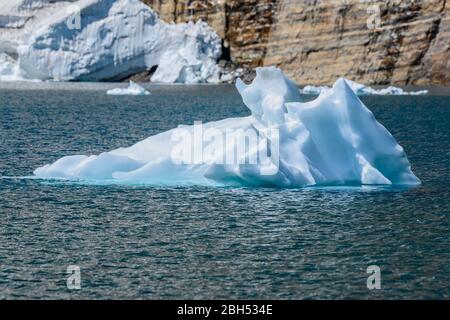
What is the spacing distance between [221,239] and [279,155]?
6.93 meters

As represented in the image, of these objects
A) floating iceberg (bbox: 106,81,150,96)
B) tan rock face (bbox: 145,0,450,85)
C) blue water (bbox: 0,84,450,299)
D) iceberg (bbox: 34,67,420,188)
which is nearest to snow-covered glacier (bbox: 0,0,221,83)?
tan rock face (bbox: 145,0,450,85)

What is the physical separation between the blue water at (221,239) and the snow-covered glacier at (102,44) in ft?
245

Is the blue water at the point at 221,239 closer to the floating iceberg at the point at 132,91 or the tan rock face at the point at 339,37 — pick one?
the floating iceberg at the point at 132,91

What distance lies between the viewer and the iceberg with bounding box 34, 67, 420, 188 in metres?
30.1

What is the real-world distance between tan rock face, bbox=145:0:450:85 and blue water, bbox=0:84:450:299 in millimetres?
75225

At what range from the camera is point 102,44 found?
113 metres

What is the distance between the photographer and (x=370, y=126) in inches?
1212

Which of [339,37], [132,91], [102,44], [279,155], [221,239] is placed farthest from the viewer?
[339,37]

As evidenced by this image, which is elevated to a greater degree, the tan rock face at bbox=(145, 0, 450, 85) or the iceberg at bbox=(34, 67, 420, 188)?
the tan rock face at bbox=(145, 0, 450, 85)

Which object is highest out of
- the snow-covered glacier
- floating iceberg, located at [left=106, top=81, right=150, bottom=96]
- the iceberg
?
the snow-covered glacier

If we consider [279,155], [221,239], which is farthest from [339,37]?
[221,239]

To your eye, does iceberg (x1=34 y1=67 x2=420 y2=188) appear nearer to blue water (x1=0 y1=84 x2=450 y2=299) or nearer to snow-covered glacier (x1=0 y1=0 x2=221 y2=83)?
blue water (x1=0 y1=84 x2=450 y2=299)

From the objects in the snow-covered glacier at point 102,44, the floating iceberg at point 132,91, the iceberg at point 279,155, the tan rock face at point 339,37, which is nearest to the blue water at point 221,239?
the iceberg at point 279,155

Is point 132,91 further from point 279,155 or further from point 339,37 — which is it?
point 279,155
